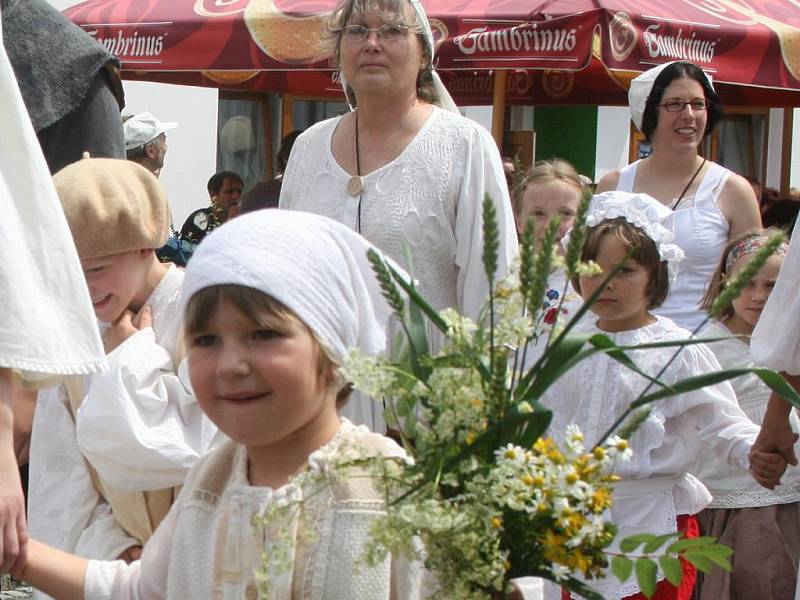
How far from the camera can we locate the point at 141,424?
3.18m

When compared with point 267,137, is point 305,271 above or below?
above

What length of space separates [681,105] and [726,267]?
0.97 metres

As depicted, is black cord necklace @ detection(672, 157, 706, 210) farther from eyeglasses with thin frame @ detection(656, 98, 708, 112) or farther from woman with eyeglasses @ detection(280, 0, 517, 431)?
woman with eyeglasses @ detection(280, 0, 517, 431)

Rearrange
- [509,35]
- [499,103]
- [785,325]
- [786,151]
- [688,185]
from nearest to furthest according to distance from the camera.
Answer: [785,325] < [688,185] < [509,35] < [499,103] < [786,151]

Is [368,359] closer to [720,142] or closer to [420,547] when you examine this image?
[420,547]

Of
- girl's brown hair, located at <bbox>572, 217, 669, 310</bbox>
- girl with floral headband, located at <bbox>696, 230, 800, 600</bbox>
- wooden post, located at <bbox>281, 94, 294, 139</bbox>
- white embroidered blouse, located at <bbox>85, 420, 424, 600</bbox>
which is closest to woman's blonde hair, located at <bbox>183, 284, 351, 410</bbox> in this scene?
white embroidered blouse, located at <bbox>85, 420, 424, 600</bbox>

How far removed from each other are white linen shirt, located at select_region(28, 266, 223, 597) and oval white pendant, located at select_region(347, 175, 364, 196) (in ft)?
2.91

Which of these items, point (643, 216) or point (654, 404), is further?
point (643, 216)

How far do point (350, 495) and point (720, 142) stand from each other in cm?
1830

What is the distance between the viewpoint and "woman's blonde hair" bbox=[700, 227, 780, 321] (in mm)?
5371

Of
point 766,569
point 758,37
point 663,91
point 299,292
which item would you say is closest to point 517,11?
point 758,37

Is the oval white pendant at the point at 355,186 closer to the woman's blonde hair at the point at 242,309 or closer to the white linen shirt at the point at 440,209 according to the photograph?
the white linen shirt at the point at 440,209

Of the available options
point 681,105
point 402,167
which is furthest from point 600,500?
point 681,105

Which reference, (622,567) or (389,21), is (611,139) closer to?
(389,21)
